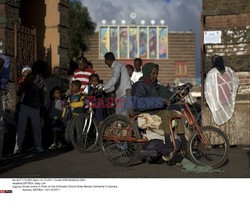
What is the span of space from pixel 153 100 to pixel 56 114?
393 cm

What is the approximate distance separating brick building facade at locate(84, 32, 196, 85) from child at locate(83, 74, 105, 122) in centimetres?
5290

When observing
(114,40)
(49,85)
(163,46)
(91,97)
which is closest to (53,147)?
(49,85)

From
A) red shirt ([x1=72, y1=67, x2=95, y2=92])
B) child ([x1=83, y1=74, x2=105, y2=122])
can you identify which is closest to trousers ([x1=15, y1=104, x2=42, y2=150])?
child ([x1=83, y1=74, x2=105, y2=122])

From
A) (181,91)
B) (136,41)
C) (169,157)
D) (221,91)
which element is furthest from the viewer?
(136,41)

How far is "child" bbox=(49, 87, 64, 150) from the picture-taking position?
1127 cm

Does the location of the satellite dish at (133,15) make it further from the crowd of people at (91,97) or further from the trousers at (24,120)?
the trousers at (24,120)

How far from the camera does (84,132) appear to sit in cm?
975

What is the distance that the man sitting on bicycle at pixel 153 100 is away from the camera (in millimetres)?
7766

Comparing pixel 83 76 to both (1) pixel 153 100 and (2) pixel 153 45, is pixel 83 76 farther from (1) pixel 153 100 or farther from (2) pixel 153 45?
(2) pixel 153 45

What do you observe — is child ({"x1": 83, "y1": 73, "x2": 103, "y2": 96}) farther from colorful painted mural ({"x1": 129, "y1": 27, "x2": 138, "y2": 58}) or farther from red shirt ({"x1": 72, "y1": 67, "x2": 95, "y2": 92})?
colorful painted mural ({"x1": 129, "y1": 27, "x2": 138, "y2": 58})

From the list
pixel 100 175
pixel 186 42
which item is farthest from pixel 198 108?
pixel 186 42

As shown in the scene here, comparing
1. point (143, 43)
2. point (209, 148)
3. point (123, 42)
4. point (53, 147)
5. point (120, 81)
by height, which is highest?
point (123, 42)

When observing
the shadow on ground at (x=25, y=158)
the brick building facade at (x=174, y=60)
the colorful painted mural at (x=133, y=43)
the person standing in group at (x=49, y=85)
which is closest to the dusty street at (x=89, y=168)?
the shadow on ground at (x=25, y=158)
